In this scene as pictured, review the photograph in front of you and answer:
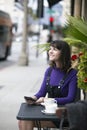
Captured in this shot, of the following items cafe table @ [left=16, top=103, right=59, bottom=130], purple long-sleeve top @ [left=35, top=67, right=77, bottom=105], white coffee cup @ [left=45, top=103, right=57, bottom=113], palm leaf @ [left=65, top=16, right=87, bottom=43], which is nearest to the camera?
cafe table @ [left=16, top=103, right=59, bottom=130]

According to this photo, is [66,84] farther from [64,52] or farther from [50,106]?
[50,106]

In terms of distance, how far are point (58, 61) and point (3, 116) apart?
369cm

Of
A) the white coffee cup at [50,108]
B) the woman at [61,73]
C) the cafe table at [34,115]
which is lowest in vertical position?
the cafe table at [34,115]

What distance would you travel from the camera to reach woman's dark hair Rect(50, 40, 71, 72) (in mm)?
5648

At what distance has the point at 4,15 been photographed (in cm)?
3033

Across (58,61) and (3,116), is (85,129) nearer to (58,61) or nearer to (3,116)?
(58,61)

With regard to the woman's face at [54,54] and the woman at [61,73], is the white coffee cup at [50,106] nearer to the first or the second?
the woman at [61,73]

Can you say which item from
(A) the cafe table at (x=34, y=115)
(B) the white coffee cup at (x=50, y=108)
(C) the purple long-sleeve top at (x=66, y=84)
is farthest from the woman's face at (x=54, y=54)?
(B) the white coffee cup at (x=50, y=108)

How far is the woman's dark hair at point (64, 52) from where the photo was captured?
18.5ft

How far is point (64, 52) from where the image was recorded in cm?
567

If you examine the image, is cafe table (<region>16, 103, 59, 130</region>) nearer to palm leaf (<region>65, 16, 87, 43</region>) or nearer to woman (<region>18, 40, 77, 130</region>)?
woman (<region>18, 40, 77, 130</region>)

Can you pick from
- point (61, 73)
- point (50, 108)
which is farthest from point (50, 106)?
point (61, 73)

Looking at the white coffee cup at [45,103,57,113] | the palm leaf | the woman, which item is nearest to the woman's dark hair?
the woman

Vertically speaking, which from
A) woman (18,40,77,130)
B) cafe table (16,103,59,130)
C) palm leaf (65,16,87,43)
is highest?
palm leaf (65,16,87,43)
